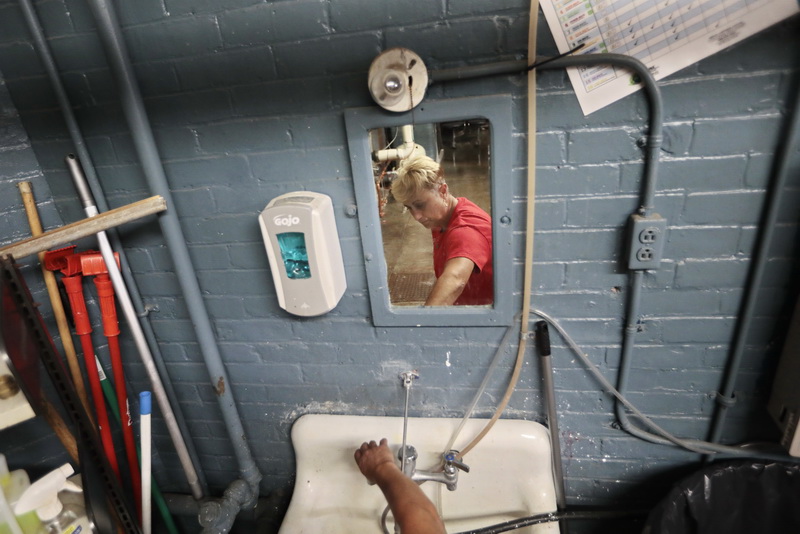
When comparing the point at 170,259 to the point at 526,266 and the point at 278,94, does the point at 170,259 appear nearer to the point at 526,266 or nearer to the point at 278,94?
the point at 278,94

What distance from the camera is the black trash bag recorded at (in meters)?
1.15

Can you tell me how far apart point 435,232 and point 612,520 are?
1046 mm

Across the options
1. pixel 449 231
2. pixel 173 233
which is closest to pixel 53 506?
pixel 173 233

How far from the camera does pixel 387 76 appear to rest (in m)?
0.94

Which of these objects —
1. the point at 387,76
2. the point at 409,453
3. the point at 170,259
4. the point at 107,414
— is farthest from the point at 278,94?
the point at 107,414

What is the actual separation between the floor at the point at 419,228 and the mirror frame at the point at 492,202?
6 cm

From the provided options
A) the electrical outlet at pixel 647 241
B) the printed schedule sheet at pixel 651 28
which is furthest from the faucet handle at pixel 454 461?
the printed schedule sheet at pixel 651 28

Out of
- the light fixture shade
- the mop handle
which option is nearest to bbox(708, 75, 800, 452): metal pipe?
the light fixture shade

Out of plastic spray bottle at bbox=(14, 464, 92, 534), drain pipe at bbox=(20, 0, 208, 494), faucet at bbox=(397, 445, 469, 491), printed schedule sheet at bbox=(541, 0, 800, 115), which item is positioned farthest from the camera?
faucet at bbox=(397, 445, 469, 491)

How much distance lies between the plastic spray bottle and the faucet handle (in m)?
0.87

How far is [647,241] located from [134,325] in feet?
4.49

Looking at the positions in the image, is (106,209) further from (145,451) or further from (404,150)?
(404,150)

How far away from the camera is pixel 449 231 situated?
1.33m

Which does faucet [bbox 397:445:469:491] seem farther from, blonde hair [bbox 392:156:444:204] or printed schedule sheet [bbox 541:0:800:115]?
printed schedule sheet [bbox 541:0:800:115]
